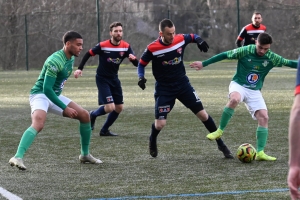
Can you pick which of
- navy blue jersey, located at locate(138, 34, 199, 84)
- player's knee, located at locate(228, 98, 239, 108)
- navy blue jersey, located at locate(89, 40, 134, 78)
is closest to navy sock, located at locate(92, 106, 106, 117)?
navy blue jersey, located at locate(89, 40, 134, 78)

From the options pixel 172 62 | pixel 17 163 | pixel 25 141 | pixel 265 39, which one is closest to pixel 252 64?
pixel 265 39

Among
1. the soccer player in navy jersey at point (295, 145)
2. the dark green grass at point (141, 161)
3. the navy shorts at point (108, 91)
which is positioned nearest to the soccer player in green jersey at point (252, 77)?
the dark green grass at point (141, 161)

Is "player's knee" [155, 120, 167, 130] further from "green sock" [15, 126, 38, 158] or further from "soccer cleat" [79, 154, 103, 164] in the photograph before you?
"green sock" [15, 126, 38, 158]

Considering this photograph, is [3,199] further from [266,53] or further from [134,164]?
[266,53]

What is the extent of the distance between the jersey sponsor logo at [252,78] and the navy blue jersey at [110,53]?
112 inches

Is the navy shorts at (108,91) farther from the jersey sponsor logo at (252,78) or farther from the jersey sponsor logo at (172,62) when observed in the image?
the jersey sponsor logo at (252,78)

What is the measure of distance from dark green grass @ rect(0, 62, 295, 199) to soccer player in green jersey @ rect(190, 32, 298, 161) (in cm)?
40

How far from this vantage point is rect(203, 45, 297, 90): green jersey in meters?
8.12

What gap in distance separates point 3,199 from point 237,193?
78.3 inches

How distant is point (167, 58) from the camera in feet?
26.5

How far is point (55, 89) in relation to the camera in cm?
756

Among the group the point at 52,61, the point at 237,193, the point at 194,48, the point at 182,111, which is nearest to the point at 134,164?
the point at 52,61

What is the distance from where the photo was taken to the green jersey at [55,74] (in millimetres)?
7215

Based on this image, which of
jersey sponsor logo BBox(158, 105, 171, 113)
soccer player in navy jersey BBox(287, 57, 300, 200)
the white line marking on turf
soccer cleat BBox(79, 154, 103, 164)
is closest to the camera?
soccer player in navy jersey BBox(287, 57, 300, 200)
